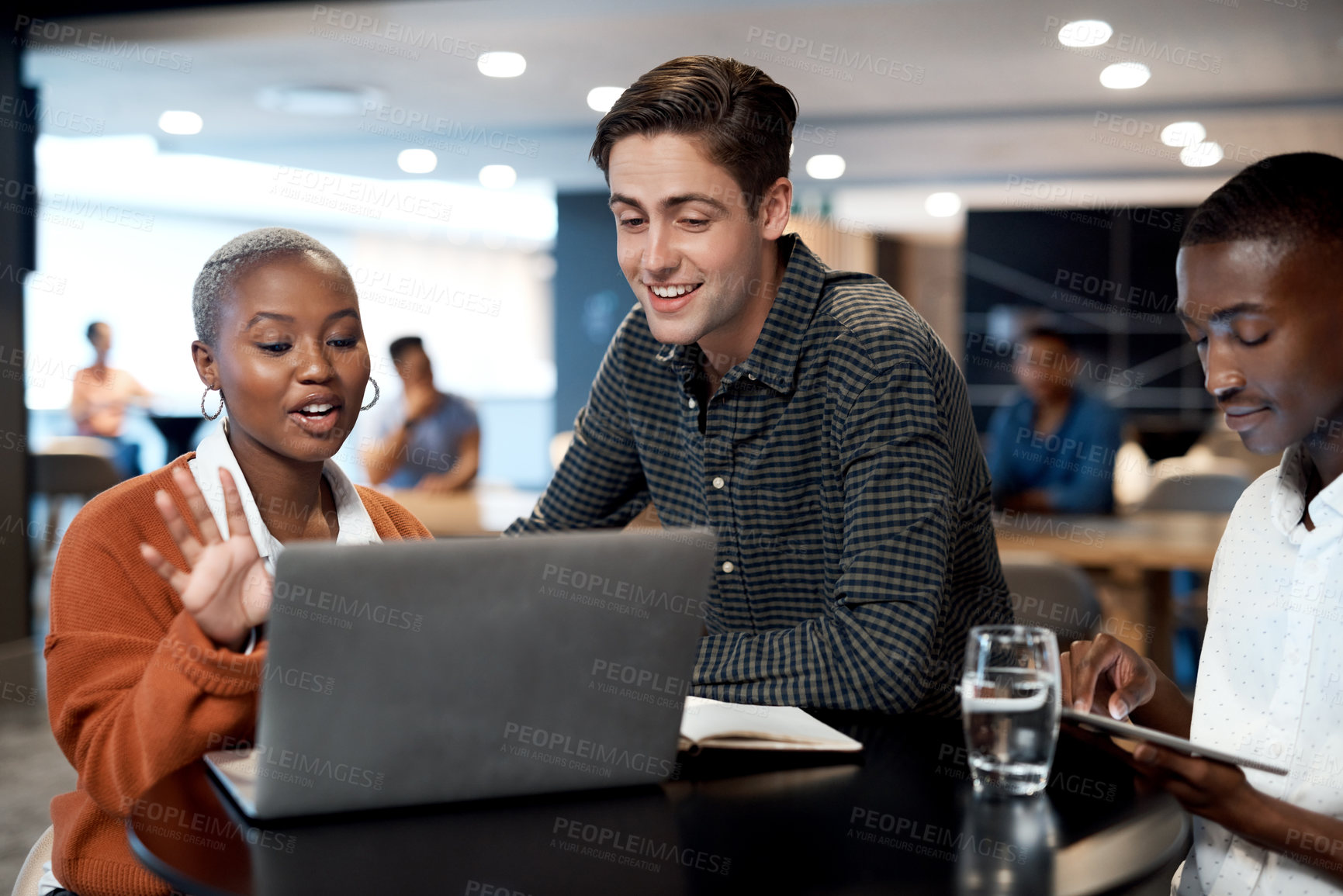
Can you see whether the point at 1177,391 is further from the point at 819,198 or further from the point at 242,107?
the point at 242,107

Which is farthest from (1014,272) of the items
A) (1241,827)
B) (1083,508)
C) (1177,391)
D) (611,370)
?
(1241,827)

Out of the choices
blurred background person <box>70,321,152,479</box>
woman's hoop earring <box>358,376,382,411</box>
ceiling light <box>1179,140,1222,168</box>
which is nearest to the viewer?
woman's hoop earring <box>358,376,382,411</box>

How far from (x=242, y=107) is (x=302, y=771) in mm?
6576

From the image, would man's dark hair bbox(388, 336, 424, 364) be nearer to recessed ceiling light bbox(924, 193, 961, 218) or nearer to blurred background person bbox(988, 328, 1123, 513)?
blurred background person bbox(988, 328, 1123, 513)

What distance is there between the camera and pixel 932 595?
4.28ft

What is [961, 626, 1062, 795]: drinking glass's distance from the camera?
38.7 inches

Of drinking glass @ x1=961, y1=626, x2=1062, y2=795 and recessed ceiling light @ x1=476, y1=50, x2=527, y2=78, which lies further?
recessed ceiling light @ x1=476, y1=50, x2=527, y2=78

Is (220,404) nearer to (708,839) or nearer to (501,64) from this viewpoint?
(708,839)

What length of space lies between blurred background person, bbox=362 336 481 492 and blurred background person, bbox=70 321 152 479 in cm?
272

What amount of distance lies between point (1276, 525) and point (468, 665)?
0.89 meters

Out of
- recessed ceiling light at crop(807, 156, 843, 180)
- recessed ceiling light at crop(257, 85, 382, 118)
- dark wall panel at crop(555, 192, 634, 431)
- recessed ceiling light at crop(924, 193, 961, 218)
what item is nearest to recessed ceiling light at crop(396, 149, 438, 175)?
Answer: recessed ceiling light at crop(257, 85, 382, 118)

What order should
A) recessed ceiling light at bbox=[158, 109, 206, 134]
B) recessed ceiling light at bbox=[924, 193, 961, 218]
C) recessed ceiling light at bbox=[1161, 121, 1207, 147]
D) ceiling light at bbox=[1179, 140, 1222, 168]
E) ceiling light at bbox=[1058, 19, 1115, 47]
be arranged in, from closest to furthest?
ceiling light at bbox=[1058, 19, 1115, 47], recessed ceiling light at bbox=[1161, 121, 1207, 147], recessed ceiling light at bbox=[158, 109, 206, 134], ceiling light at bbox=[1179, 140, 1222, 168], recessed ceiling light at bbox=[924, 193, 961, 218]

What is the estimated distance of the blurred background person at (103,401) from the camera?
297 inches

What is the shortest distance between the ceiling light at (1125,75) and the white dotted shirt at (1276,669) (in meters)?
4.85
